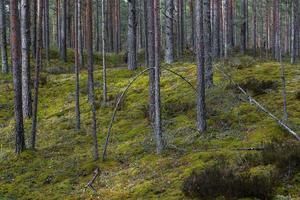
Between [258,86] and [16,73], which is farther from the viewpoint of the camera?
[258,86]

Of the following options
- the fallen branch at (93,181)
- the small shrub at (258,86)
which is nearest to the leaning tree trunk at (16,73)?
the fallen branch at (93,181)

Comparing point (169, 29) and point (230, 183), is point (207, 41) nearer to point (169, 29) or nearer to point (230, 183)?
point (169, 29)

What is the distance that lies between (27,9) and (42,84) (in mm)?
6599

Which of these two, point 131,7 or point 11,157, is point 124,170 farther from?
point 131,7

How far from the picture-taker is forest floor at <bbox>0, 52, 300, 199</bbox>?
9750 mm

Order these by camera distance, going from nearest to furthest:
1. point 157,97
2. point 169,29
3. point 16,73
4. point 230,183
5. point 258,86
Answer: point 230,183
point 157,97
point 16,73
point 258,86
point 169,29

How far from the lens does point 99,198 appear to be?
9.27 m

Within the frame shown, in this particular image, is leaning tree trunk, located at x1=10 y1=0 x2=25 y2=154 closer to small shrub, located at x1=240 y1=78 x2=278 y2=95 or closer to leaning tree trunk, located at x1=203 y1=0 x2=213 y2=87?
leaning tree trunk, located at x1=203 y1=0 x2=213 y2=87

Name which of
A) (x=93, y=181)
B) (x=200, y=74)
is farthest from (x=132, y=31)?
(x=93, y=181)

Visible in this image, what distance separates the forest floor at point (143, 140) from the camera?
975 cm

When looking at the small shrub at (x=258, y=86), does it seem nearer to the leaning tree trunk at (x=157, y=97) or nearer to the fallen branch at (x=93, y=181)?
the leaning tree trunk at (x=157, y=97)

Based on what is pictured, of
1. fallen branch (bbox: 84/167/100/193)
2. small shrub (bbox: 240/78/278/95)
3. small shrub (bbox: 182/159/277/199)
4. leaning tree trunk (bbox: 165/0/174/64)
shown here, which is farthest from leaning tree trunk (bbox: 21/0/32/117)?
small shrub (bbox: 182/159/277/199)

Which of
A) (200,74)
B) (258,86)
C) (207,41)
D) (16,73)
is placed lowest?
(258,86)

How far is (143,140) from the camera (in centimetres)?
1287
